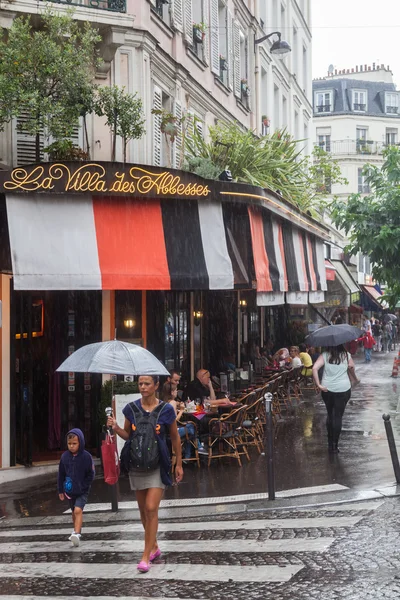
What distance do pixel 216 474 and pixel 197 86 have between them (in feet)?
31.9

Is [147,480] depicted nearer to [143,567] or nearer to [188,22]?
[143,567]

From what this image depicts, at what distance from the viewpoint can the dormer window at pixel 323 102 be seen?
6512 centimetres

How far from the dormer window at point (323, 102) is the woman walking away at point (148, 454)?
197 feet

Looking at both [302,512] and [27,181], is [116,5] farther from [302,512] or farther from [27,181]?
[302,512]

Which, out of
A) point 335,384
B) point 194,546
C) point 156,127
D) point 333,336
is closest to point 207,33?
point 156,127

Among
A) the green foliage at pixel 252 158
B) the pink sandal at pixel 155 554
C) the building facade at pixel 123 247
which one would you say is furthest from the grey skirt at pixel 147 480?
the green foliage at pixel 252 158

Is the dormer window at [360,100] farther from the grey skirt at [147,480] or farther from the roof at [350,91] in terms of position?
the grey skirt at [147,480]

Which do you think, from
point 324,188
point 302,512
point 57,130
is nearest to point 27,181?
point 57,130

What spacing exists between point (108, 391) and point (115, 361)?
14.7 feet

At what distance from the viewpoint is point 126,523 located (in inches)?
378

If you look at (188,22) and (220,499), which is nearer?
(220,499)

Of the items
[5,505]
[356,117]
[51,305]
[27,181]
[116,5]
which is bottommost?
[5,505]

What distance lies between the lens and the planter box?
1867 centimetres

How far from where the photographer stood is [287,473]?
11.7 m
